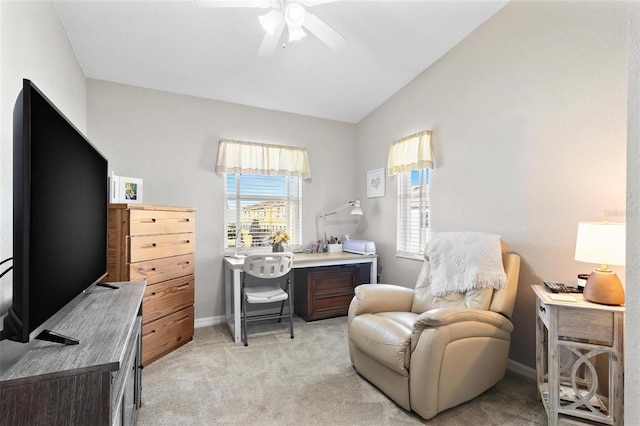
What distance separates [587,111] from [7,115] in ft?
10.6

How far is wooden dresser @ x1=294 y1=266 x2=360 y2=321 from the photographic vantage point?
3.44m

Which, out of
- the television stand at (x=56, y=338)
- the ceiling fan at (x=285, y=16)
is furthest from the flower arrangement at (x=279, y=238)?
the television stand at (x=56, y=338)

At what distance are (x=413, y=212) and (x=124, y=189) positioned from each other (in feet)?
9.66

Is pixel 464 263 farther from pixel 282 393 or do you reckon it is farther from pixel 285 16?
pixel 285 16

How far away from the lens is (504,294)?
2062mm

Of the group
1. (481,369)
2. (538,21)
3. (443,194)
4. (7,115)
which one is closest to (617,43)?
(538,21)

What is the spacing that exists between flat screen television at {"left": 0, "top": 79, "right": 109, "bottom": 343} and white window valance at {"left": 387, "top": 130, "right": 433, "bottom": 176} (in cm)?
273

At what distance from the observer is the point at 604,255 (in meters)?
1.60

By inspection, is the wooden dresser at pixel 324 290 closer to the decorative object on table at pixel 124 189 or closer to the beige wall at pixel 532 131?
the beige wall at pixel 532 131

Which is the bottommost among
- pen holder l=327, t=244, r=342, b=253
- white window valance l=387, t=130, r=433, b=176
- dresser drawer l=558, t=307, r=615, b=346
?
dresser drawer l=558, t=307, r=615, b=346

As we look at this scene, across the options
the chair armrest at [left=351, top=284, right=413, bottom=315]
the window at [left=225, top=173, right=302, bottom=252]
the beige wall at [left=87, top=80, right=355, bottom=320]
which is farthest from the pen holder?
the chair armrest at [left=351, top=284, right=413, bottom=315]

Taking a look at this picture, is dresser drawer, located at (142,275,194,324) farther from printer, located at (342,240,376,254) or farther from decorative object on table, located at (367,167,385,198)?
decorative object on table, located at (367,167,385,198)

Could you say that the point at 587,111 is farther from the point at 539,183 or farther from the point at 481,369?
the point at 481,369

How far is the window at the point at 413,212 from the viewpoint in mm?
3268
